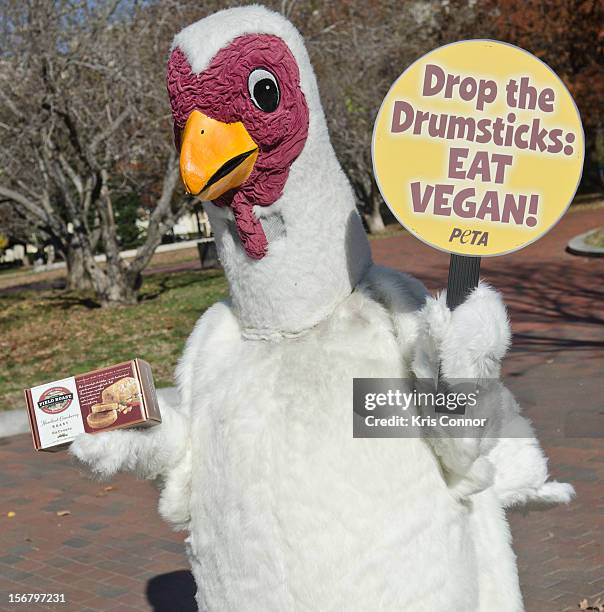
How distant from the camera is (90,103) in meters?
13.8

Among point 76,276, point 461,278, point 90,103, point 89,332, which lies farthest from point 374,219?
point 461,278

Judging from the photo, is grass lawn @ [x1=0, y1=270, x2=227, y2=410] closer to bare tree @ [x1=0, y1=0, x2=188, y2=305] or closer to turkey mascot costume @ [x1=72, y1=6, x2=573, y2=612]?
bare tree @ [x1=0, y1=0, x2=188, y2=305]

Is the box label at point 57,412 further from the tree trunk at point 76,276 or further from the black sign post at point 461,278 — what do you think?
the tree trunk at point 76,276

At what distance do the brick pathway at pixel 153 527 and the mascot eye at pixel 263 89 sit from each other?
3.51 feet

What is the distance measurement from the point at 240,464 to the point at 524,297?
35.2 feet

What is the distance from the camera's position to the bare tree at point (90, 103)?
40.5ft

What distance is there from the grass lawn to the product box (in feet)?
20.2

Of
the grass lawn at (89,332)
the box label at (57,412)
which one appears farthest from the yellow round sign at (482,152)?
the grass lawn at (89,332)

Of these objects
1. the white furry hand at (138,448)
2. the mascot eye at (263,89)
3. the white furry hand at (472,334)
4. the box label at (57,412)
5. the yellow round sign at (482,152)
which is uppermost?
the mascot eye at (263,89)

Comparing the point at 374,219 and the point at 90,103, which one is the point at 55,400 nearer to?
the point at 90,103

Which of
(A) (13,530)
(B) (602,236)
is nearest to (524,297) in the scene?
(B) (602,236)

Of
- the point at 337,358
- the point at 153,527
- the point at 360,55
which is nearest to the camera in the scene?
the point at 337,358

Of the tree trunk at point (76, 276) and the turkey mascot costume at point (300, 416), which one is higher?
the turkey mascot costume at point (300, 416)

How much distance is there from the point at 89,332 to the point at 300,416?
10.2m
